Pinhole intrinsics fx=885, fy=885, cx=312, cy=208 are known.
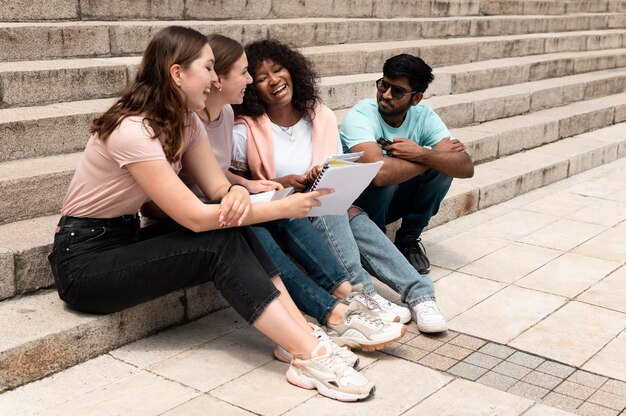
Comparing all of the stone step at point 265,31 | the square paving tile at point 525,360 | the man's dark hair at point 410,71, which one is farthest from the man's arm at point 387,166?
the stone step at point 265,31

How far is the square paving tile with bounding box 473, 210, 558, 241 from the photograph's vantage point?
17.7 ft

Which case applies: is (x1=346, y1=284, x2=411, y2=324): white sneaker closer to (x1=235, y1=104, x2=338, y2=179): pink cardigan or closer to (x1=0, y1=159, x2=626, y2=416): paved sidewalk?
(x1=0, y1=159, x2=626, y2=416): paved sidewalk

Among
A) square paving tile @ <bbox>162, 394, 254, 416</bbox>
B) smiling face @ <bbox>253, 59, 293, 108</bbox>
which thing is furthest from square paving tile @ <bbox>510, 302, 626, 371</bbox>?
smiling face @ <bbox>253, 59, 293, 108</bbox>

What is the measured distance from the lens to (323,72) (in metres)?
6.71

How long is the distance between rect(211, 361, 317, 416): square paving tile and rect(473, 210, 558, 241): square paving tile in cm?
238

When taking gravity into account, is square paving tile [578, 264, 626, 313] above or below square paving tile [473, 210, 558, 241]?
below

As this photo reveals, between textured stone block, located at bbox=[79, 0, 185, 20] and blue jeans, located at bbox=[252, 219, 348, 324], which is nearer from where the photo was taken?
blue jeans, located at bbox=[252, 219, 348, 324]

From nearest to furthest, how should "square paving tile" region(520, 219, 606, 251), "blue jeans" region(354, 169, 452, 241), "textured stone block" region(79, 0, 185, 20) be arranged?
"blue jeans" region(354, 169, 452, 241), "square paving tile" region(520, 219, 606, 251), "textured stone block" region(79, 0, 185, 20)

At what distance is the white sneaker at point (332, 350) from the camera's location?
11.1 feet

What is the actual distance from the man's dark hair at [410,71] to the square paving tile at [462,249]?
3.39 feet

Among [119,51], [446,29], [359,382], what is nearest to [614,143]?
[446,29]

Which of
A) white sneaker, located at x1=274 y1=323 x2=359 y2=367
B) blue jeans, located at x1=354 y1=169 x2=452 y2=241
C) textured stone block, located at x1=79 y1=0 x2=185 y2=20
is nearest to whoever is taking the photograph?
white sneaker, located at x1=274 y1=323 x2=359 y2=367

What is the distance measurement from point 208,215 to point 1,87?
1.84 meters

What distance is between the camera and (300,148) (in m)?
4.11
